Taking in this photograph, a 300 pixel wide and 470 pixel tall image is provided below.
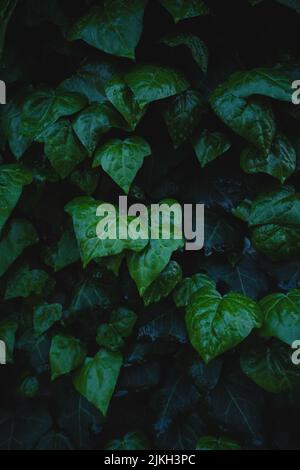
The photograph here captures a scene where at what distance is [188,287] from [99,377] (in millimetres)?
364

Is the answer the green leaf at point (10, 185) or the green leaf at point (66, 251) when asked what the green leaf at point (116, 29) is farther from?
the green leaf at point (66, 251)

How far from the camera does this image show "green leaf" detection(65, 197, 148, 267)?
1265 millimetres

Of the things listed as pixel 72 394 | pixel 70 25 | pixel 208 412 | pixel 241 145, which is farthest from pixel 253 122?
pixel 72 394

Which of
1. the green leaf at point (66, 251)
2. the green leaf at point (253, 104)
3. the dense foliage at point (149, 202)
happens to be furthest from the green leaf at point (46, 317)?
the green leaf at point (253, 104)

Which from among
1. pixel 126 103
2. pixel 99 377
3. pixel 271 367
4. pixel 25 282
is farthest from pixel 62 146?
pixel 271 367

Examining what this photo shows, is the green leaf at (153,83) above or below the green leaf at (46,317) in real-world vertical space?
above

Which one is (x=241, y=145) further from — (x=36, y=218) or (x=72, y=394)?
(x=72, y=394)

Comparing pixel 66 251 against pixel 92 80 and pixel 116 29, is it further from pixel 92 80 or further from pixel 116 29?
pixel 116 29

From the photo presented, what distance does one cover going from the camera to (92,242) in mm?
1272

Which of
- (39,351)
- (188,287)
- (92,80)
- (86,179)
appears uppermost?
(92,80)

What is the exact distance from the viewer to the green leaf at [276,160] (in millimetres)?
1339

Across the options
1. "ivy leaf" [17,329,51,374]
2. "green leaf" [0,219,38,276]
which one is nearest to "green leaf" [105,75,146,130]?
"green leaf" [0,219,38,276]

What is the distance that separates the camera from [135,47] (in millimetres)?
1377

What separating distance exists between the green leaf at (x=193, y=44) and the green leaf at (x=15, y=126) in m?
0.47
